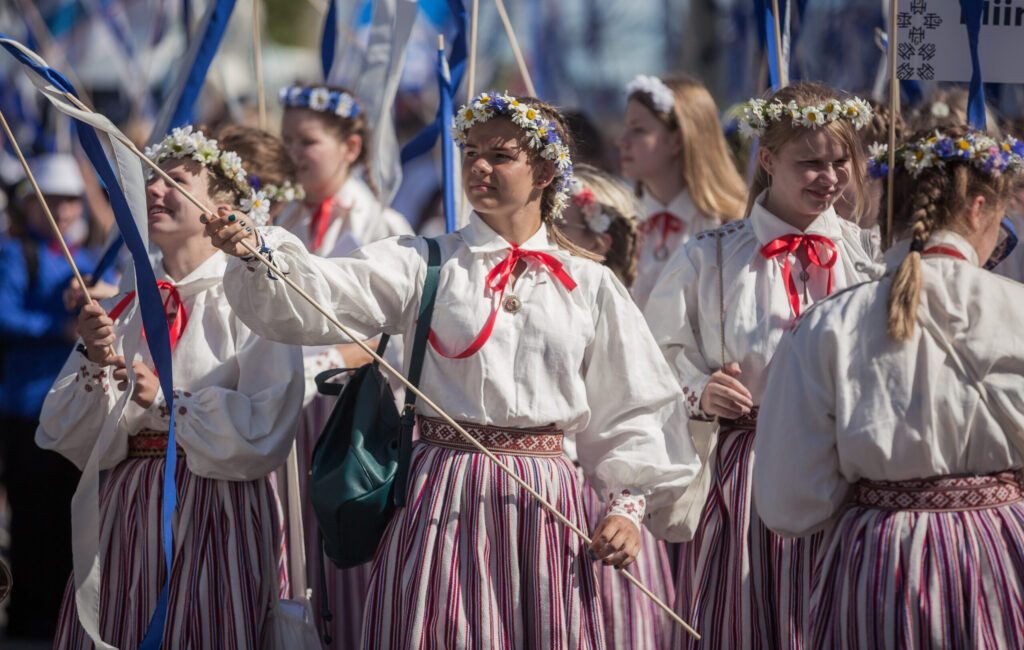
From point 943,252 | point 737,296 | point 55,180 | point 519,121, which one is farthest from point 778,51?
point 55,180

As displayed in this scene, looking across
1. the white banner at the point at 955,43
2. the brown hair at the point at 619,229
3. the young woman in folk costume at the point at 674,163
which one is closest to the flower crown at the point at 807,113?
the white banner at the point at 955,43

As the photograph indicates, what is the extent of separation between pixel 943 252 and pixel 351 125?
3662 mm

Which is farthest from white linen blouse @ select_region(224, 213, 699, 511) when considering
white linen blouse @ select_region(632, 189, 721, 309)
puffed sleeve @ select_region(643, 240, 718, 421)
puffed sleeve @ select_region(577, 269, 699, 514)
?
white linen blouse @ select_region(632, 189, 721, 309)

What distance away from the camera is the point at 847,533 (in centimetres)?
326

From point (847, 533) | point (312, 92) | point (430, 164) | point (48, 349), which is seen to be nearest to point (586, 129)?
point (312, 92)

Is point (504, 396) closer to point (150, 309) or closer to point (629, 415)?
point (629, 415)

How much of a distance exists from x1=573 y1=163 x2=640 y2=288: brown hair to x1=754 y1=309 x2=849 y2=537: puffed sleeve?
6.72 ft

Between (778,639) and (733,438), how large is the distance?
2.03 feet

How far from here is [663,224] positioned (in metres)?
6.19

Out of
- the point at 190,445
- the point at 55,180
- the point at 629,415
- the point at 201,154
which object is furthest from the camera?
the point at 55,180

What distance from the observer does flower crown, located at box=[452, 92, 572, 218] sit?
151 inches

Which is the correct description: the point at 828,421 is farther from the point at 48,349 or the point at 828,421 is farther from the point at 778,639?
the point at 48,349

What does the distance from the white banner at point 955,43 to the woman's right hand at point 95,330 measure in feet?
8.17

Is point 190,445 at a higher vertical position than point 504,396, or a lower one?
lower
